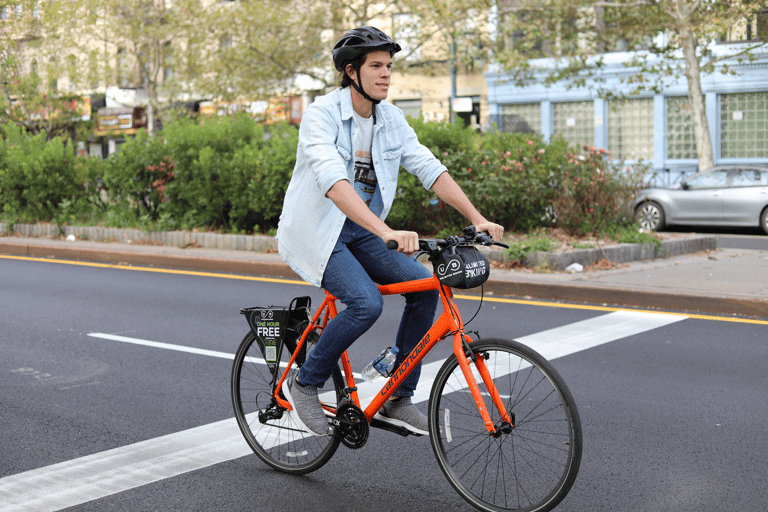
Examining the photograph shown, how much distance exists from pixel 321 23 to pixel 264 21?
5.40 feet

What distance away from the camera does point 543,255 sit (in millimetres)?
10500

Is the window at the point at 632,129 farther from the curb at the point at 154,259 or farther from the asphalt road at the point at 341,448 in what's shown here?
the asphalt road at the point at 341,448

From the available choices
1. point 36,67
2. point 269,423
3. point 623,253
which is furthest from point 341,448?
point 36,67

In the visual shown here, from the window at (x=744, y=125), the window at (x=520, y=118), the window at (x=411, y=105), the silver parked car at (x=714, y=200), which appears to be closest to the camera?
the silver parked car at (x=714, y=200)

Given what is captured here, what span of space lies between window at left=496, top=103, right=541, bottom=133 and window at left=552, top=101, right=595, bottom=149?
81 centimetres

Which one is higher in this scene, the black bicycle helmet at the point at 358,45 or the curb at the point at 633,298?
the black bicycle helmet at the point at 358,45

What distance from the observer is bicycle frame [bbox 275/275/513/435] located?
11.5ft

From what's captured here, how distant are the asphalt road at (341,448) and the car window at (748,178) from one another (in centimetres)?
1114

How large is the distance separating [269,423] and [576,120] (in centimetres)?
2937

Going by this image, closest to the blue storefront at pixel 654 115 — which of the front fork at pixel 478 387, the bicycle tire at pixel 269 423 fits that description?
the bicycle tire at pixel 269 423

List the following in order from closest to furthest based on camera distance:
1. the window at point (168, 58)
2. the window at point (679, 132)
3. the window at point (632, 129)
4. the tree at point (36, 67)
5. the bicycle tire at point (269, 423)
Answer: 1. the bicycle tire at point (269, 423)
2. the tree at point (36, 67)
3. the window at point (679, 132)
4. the window at point (632, 129)
5. the window at point (168, 58)

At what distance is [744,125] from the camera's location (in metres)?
28.5

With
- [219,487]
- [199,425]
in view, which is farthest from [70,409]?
[219,487]

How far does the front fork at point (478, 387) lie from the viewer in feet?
11.4
